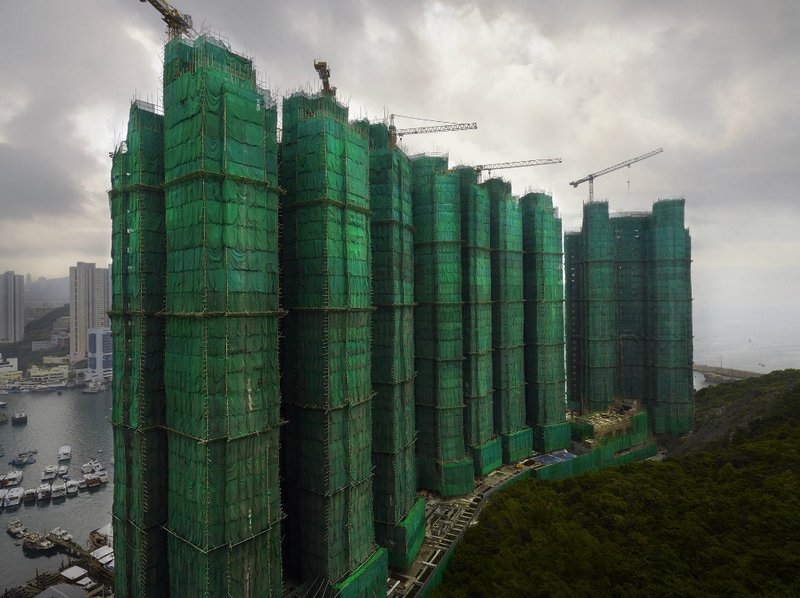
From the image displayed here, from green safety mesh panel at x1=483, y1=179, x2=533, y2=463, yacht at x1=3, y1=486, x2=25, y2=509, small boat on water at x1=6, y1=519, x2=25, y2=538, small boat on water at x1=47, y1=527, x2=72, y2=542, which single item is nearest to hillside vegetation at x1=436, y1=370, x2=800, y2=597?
green safety mesh panel at x1=483, y1=179, x2=533, y2=463

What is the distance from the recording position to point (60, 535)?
83188mm

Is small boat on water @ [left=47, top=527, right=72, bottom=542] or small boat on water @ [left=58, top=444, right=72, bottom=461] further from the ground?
small boat on water @ [left=58, top=444, right=72, bottom=461]

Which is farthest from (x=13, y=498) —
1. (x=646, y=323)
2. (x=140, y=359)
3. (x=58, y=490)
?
(x=646, y=323)

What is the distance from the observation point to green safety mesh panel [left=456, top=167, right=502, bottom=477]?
67.1 meters

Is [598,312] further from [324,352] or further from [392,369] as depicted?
[324,352]

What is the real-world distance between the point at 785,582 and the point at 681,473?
22564mm

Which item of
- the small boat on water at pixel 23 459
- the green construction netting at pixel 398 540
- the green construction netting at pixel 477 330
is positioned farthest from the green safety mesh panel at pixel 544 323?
the small boat on water at pixel 23 459

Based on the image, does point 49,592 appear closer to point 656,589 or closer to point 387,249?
point 387,249

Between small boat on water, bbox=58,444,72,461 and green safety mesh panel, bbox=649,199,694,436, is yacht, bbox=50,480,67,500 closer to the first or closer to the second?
small boat on water, bbox=58,444,72,461

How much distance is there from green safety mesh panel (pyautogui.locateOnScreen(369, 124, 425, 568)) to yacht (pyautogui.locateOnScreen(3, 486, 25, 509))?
103507 millimetres

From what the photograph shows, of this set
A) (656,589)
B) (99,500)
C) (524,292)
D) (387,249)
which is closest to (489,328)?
(524,292)

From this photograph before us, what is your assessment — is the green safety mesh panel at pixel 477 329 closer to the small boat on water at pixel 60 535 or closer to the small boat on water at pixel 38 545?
the small boat on water at pixel 60 535

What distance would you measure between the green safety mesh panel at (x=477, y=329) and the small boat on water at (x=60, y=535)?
8171cm

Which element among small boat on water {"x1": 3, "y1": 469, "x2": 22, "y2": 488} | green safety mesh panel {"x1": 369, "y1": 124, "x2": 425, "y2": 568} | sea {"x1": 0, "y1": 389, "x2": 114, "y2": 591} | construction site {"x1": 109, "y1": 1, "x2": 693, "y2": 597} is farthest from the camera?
small boat on water {"x1": 3, "y1": 469, "x2": 22, "y2": 488}
